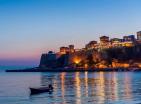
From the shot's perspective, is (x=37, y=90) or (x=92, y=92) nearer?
(x=37, y=90)

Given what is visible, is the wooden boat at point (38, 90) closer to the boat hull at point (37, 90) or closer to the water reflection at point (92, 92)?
the boat hull at point (37, 90)

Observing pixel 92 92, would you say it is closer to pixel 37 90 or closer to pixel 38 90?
pixel 38 90

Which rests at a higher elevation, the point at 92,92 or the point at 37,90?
the point at 37,90

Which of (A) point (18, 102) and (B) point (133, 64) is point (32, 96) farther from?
(B) point (133, 64)

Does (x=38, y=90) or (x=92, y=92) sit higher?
(x=38, y=90)

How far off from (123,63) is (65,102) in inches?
5963

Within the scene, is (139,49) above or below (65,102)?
above

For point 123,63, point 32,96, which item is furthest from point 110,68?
point 32,96

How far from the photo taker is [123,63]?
634 ft

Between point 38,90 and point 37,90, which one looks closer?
point 37,90

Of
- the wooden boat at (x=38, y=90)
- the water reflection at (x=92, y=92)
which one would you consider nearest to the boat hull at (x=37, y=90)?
the wooden boat at (x=38, y=90)

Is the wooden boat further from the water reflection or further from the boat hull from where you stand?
the water reflection

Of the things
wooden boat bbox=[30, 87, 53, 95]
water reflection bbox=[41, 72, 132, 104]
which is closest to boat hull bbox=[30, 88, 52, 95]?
wooden boat bbox=[30, 87, 53, 95]

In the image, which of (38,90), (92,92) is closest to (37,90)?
(38,90)
